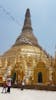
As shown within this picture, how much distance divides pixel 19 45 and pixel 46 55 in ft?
25.8

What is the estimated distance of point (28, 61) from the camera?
68375 millimetres

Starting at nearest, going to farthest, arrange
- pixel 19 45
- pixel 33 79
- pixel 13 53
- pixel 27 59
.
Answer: pixel 33 79 → pixel 27 59 → pixel 13 53 → pixel 19 45

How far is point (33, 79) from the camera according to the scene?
193 ft

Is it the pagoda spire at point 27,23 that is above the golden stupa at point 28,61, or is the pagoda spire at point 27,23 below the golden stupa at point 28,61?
above

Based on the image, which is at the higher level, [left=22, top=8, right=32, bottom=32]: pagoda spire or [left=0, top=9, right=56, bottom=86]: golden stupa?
[left=22, top=8, right=32, bottom=32]: pagoda spire

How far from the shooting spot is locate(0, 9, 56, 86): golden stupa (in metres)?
58.2

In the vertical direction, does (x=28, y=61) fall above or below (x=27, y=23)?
below

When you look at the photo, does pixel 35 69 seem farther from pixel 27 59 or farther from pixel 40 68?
pixel 27 59

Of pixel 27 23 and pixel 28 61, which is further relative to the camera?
pixel 27 23

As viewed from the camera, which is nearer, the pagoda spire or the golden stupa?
the golden stupa

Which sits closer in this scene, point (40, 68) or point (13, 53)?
point (40, 68)

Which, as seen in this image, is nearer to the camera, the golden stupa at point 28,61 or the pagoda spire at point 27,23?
the golden stupa at point 28,61

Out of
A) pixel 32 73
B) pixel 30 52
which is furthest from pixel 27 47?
pixel 32 73

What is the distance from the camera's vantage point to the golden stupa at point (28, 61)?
5822 centimetres
